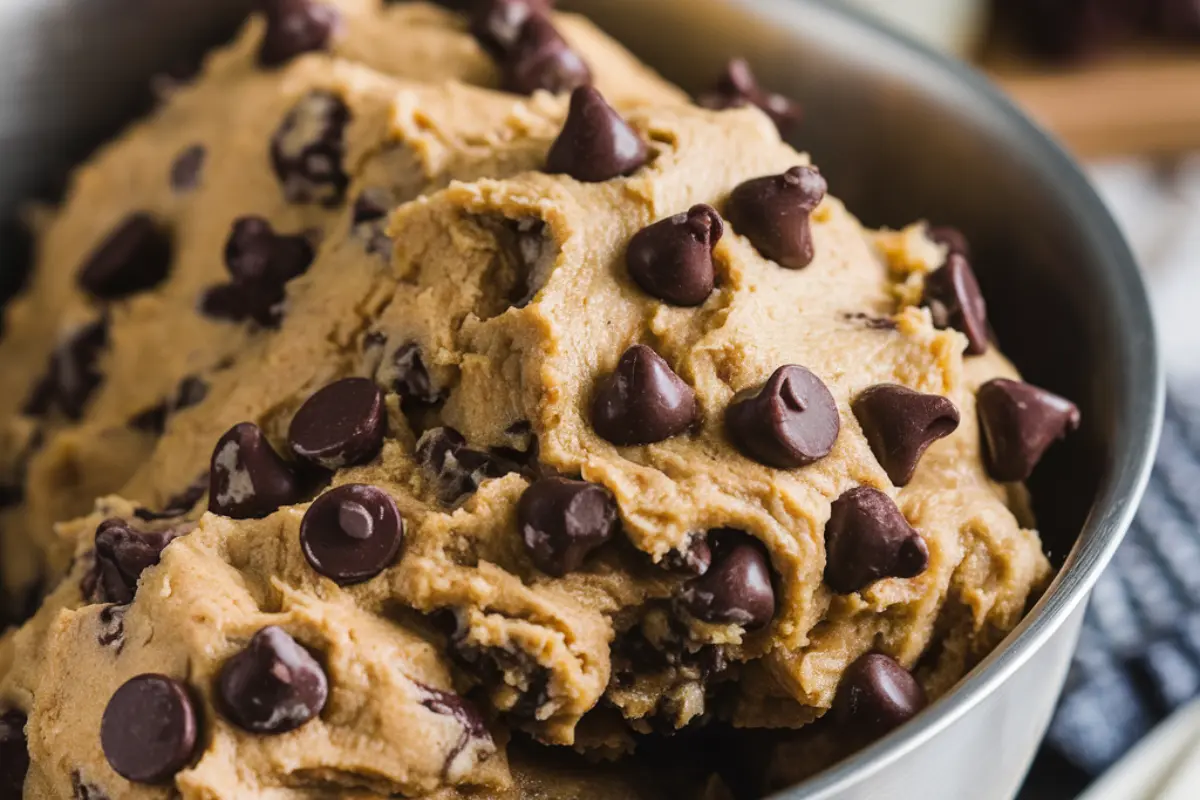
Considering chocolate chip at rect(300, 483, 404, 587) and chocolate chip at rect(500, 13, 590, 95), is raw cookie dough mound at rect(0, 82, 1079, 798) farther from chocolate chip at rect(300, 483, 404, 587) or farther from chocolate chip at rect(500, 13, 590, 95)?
chocolate chip at rect(500, 13, 590, 95)

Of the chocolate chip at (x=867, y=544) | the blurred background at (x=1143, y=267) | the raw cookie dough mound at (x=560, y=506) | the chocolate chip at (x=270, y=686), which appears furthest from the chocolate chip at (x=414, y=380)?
the blurred background at (x=1143, y=267)

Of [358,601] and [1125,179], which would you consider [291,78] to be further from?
[1125,179]

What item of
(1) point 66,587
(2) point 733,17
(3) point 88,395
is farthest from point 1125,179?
(1) point 66,587

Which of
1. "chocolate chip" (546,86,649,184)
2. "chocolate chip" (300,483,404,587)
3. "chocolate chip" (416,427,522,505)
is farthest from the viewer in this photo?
"chocolate chip" (546,86,649,184)

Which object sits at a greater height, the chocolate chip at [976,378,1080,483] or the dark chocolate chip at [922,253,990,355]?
the dark chocolate chip at [922,253,990,355]

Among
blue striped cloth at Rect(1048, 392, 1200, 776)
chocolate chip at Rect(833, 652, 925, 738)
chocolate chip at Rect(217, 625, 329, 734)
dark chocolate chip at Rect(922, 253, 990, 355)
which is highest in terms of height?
dark chocolate chip at Rect(922, 253, 990, 355)

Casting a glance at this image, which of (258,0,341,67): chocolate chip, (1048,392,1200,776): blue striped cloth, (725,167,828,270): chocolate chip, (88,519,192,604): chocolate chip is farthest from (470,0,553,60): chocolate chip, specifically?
(1048,392,1200,776): blue striped cloth
